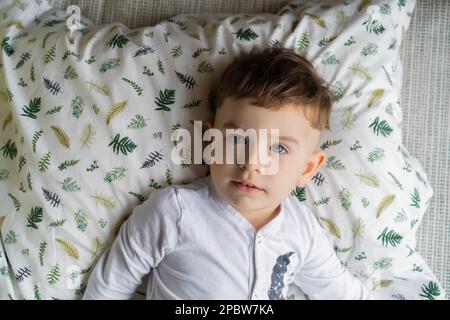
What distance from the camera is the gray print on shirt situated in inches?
39.6

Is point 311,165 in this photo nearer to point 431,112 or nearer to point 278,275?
point 278,275

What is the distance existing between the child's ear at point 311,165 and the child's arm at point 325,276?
0.12 m

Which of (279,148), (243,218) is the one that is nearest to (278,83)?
(279,148)

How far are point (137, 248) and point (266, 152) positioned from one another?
14.4 inches

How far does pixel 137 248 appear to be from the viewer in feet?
3.23

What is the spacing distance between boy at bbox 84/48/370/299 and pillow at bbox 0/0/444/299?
0.05 meters

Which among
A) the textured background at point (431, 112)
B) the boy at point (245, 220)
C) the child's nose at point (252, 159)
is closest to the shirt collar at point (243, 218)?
the boy at point (245, 220)

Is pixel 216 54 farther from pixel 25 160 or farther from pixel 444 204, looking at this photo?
pixel 444 204

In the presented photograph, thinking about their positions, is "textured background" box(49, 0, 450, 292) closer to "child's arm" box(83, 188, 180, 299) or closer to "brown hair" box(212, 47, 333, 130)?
"brown hair" box(212, 47, 333, 130)

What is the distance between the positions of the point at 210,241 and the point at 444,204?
640 millimetres

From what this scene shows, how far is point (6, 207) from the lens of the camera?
1035 mm

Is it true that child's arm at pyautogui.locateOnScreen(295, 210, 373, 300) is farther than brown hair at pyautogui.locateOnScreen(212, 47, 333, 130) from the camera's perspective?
Yes

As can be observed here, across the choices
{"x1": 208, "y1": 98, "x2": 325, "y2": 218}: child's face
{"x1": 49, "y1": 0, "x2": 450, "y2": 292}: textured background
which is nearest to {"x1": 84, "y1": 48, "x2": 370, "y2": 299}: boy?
{"x1": 208, "y1": 98, "x2": 325, "y2": 218}: child's face

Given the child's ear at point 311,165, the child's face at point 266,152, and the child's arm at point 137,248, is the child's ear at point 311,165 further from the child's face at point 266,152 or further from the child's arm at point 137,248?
the child's arm at point 137,248
